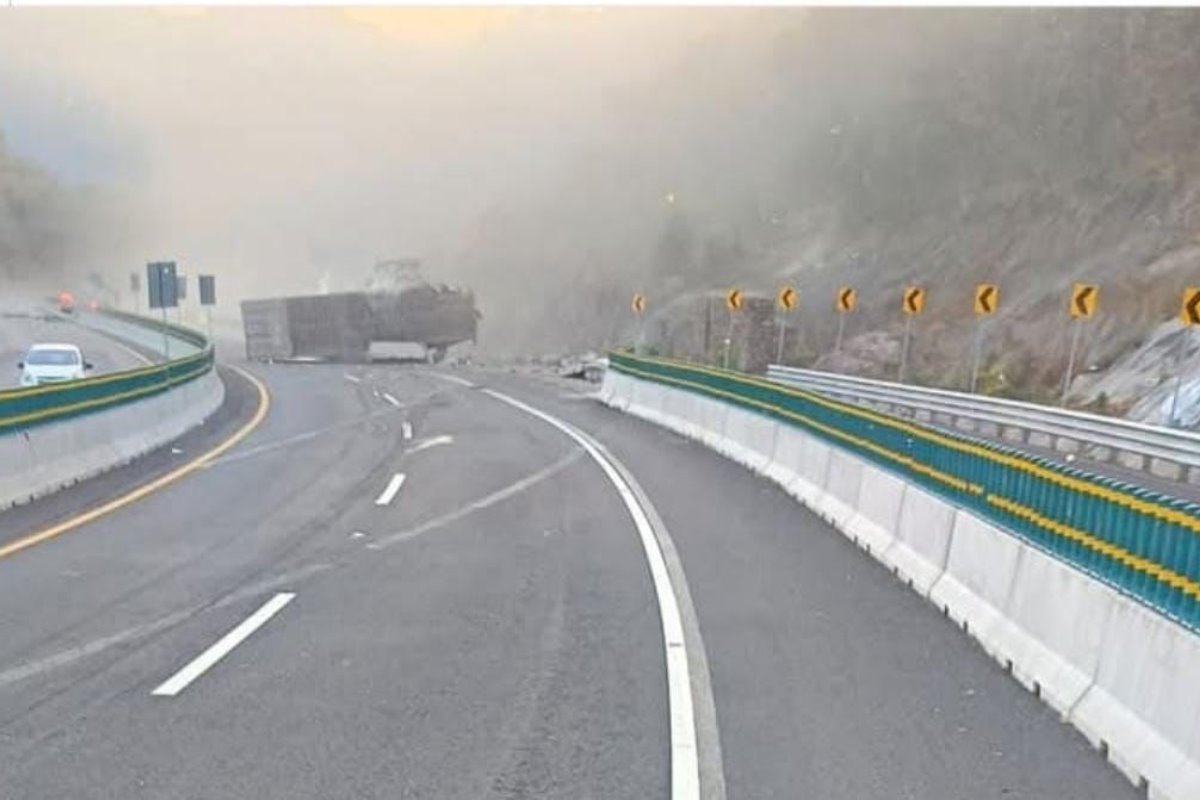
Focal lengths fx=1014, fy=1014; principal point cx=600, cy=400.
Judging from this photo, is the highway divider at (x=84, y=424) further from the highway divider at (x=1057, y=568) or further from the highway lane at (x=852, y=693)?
the highway divider at (x=1057, y=568)

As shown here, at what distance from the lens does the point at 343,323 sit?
58812 millimetres

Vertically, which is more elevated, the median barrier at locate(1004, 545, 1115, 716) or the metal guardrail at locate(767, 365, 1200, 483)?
the median barrier at locate(1004, 545, 1115, 716)

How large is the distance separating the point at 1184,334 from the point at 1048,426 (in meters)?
6.11

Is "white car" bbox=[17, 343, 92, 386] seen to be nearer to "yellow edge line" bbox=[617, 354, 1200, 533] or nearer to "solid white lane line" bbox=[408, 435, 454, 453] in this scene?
"solid white lane line" bbox=[408, 435, 454, 453]

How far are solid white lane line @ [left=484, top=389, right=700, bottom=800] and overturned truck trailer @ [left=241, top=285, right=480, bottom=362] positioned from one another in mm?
48168

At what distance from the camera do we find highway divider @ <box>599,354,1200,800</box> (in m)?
4.80

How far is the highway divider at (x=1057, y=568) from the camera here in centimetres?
480

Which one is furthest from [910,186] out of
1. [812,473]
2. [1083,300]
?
[812,473]

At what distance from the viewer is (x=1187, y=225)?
30891 millimetres

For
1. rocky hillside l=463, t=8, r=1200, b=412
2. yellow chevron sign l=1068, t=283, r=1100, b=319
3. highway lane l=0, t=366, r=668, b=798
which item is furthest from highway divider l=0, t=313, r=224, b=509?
rocky hillside l=463, t=8, r=1200, b=412

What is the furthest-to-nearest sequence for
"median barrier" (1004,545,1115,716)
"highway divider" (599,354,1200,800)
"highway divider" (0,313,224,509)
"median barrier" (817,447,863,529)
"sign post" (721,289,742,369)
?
"sign post" (721,289,742,369) < "highway divider" (0,313,224,509) < "median barrier" (817,447,863,529) < "median barrier" (1004,545,1115,716) < "highway divider" (599,354,1200,800)

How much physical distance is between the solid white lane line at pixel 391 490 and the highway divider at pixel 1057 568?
5337 millimetres

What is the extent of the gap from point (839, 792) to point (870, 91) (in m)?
58.5

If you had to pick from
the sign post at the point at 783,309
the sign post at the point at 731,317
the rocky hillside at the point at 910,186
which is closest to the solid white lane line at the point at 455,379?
the sign post at the point at 731,317
